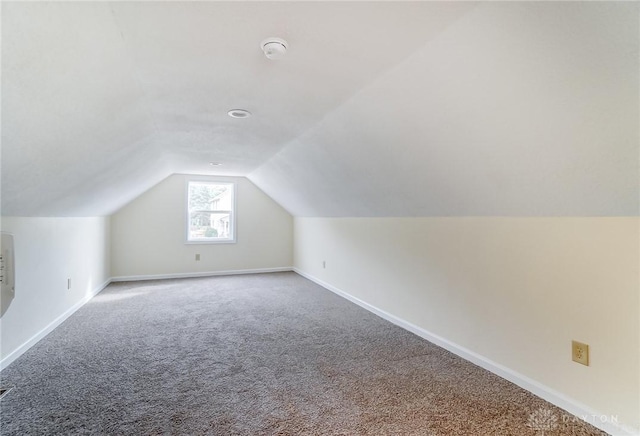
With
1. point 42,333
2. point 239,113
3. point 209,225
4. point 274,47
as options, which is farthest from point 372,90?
point 209,225

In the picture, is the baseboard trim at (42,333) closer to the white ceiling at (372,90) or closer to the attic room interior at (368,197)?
the attic room interior at (368,197)

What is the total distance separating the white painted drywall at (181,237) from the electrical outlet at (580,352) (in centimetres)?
522

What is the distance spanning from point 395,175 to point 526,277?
1.18 m

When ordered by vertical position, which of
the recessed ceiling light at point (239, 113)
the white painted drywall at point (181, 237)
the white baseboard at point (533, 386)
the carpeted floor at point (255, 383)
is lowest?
the carpeted floor at point (255, 383)

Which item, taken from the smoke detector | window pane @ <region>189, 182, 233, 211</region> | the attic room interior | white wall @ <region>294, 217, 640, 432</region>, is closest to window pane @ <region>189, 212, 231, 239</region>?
window pane @ <region>189, 182, 233, 211</region>

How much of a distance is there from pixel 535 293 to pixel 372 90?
164cm

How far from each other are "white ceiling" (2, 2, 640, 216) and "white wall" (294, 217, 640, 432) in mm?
184

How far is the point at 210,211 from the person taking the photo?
613 centimetres

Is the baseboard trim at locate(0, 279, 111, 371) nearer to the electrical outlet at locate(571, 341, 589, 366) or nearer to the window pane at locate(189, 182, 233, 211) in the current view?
the window pane at locate(189, 182, 233, 211)

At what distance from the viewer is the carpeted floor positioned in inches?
67.4

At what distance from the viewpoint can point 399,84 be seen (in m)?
1.79

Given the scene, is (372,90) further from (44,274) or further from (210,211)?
(210,211)

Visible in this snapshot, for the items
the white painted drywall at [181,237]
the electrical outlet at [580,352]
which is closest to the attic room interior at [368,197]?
the electrical outlet at [580,352]

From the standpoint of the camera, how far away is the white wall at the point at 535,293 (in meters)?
1.63
